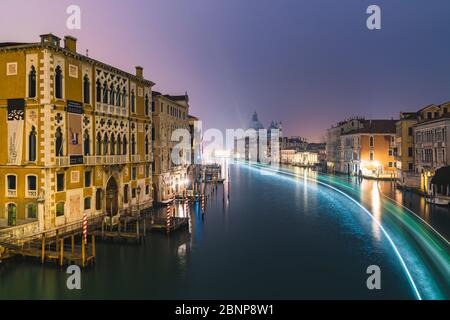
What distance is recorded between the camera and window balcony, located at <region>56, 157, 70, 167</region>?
25719mm

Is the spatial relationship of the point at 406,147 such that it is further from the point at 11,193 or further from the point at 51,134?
the point at 11,193

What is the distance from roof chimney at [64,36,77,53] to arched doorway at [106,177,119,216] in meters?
11.1

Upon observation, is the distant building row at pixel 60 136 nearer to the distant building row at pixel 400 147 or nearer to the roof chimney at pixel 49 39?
the roof chimney at pixel 49 39

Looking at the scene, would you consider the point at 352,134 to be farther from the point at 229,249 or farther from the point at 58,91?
the point at 58,91

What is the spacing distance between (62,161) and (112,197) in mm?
7820

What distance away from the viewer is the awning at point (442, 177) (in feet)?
138

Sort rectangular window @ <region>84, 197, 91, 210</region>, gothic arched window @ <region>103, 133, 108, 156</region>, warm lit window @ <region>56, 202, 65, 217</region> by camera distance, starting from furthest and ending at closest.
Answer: gothic arched window @ <region>103, 133, 108, 156</region>, rectangular window @ <region>84, 197, 91, 210</region>, warm lit window @ <region>56, 202, 65, 217</region>

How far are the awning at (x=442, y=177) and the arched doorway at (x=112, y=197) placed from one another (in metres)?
35.9

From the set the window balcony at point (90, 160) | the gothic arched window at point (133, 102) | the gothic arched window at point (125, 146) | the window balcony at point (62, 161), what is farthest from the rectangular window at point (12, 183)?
the gothic arched window at point (133, 102)

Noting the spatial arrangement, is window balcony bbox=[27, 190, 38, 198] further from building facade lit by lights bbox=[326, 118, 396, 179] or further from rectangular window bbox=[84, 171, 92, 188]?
building facade lit by lights bbox=[326, 118, 396, 179]

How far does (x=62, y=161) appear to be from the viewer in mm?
26078

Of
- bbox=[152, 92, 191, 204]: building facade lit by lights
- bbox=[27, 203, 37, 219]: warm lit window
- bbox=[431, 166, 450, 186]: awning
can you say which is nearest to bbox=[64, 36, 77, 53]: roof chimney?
bbox=[27, 203, 37, 219]: warm lit window
